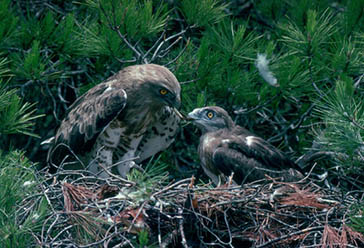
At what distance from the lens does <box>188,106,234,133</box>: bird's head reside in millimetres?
7113

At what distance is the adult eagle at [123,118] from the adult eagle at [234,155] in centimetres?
35

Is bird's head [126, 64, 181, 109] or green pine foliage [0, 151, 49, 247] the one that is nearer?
green pine foliage [0, 151, 49, 247]

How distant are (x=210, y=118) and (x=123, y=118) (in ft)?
2.57

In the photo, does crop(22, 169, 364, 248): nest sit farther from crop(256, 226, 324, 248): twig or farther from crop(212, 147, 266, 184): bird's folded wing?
crop(212, 147, 266, 184): bird's folded wing

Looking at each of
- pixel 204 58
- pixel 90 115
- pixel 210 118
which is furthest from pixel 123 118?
pixel 204 58

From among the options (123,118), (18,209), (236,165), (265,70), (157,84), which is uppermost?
(265,70)

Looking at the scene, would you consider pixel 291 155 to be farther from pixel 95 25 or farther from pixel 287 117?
pixel 95 25

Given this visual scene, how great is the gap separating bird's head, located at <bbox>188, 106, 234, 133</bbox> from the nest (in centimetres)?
109

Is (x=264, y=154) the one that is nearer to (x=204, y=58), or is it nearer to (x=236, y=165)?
(x=236, y=165)

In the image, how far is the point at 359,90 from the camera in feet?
22.8

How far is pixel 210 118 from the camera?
7145mm

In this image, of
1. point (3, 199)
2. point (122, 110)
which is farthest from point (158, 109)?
point (3, 199)

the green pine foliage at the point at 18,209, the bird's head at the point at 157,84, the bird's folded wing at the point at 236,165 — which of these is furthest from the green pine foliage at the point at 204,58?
the green pine foliage at the point at 18,209

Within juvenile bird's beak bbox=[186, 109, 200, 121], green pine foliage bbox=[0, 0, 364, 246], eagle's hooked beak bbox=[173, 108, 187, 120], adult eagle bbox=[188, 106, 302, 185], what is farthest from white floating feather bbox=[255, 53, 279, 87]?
eagle's hooked beak bbox=[173, 108, 187, 120]
